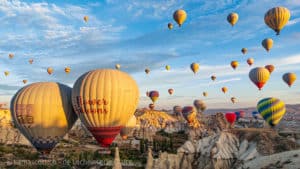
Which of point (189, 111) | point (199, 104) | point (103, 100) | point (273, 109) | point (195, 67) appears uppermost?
point (195, 67)

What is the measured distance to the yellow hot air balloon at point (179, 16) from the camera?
60.8 m

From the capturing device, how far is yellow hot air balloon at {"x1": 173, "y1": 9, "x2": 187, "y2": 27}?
2395 inches

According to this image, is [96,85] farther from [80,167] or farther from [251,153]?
[80,167]

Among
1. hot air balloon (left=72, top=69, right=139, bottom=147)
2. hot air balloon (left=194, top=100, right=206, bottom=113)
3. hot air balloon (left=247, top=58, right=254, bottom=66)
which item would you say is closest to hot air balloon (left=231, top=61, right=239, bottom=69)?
hot air balloon (left=247, top=58, right=254, bottom=66)

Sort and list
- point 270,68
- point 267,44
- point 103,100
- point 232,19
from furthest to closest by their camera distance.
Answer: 1. point 270,68
2. point 267,44
3. point 232,19
4. point 103,100

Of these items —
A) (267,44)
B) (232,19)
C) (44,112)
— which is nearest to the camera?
(44,112)

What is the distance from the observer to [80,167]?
63875mm

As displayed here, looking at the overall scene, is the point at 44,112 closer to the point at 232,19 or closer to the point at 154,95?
the point at 232,19

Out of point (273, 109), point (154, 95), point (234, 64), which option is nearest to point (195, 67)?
point (234, 64)

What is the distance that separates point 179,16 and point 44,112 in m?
38.5

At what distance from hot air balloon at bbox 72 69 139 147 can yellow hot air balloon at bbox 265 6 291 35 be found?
32877 millimetres

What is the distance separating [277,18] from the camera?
2080 inches

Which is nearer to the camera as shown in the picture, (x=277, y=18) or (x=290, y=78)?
(x=277, y=18)

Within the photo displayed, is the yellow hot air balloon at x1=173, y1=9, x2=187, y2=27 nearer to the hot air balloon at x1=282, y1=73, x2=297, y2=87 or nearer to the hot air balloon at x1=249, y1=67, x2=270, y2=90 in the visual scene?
the hot air balloon at x1=249, y1=67, x2=270, y2=90
